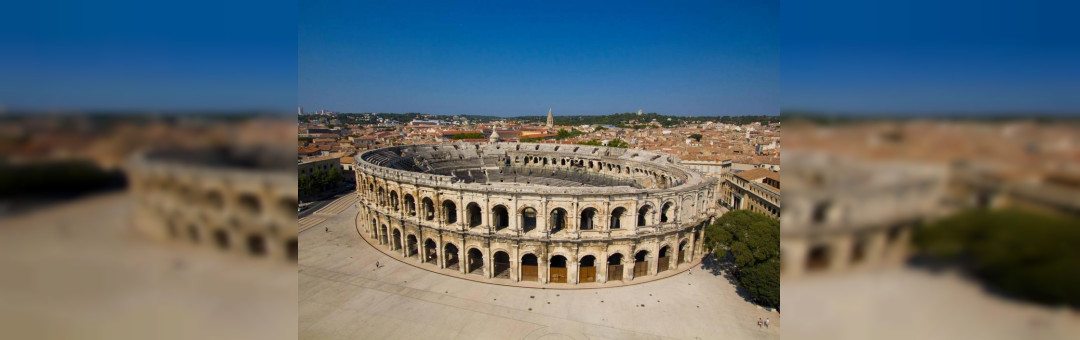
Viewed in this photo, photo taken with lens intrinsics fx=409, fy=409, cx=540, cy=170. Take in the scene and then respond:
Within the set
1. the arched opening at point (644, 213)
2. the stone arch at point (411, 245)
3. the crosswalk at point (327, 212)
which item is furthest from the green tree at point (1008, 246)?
the crosswalk at point (327, 212)

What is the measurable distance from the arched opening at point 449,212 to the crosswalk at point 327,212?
717 inches

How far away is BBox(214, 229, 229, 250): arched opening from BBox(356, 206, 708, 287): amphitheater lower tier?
27.2 m

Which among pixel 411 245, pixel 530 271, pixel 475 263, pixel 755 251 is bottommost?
pixel 475 263

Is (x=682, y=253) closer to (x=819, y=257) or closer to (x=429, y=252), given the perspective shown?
(x=429, y=252)

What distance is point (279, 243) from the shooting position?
16.7 ft

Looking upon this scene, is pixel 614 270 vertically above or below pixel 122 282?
below

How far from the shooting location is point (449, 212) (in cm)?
3762

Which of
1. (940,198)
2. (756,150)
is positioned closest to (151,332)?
(940,198)

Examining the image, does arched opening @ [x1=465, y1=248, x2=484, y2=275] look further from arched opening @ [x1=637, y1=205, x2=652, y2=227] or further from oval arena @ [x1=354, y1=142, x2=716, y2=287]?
arched opening @ [x1=637, y1=205, x2=652, y2=227]

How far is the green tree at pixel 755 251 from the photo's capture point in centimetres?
2847

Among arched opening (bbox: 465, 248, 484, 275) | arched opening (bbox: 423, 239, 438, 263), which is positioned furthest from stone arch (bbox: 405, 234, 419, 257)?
arched opening (bbox: 465, 248, 484, 275)

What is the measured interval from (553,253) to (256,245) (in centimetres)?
2785

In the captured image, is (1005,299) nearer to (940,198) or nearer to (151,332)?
(940,198)

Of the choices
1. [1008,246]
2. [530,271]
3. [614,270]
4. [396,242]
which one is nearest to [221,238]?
[1008,246]
